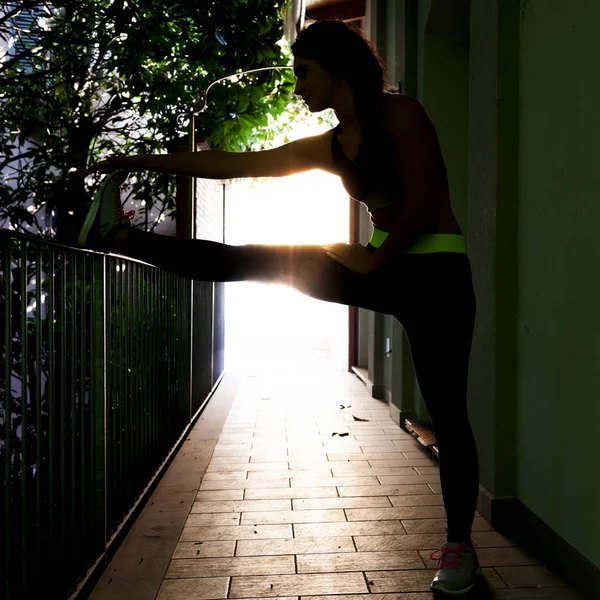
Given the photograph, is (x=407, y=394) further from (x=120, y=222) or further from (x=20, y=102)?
(x=20, y=102)

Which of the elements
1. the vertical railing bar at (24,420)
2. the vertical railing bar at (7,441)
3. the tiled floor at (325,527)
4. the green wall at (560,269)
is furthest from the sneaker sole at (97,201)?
the green wall at (560,269)

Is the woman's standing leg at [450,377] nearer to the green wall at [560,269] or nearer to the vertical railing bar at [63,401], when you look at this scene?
the green wall at [560,269]

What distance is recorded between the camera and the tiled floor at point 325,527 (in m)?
1.96

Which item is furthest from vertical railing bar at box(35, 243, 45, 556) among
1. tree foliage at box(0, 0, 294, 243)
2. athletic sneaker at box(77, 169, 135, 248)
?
tree foliage at box(0, 0, 294, 243)

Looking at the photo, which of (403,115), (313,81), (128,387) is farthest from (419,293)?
(128,387)

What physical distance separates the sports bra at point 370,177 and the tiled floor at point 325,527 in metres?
1.13

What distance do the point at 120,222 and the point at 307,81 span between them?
2.18 feet

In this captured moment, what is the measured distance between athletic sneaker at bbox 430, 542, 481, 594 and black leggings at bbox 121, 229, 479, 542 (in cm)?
4

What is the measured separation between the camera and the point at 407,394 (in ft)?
14.6

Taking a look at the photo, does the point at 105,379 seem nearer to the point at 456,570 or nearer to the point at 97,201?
the point at 97,201

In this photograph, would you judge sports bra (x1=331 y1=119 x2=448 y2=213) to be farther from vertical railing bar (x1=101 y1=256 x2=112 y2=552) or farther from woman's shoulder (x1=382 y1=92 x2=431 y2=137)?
vertical railing bar (x1=101 y1=256 x2=112 y2=552)

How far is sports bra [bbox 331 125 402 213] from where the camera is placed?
1776 mm

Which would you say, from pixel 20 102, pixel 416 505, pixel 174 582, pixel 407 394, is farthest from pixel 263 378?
pixel 174 582

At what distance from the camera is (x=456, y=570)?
186 cm
